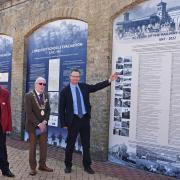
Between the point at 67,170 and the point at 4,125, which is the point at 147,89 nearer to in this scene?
the point at 67,170

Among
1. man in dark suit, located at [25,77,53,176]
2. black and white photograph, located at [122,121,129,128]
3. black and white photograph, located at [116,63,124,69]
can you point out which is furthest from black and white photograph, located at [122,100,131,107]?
man in dark suit, located at [25,77,53,176]

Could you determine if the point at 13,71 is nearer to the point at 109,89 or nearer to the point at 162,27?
the point at 109,89

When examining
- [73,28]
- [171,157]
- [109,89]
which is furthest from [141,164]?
[73,28]

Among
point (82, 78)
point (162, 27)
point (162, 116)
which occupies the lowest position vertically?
point (162, 116)

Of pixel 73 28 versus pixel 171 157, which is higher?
pixel 73 28

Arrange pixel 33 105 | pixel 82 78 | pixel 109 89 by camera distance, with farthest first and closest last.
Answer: pixel 82 78 → pixel 109 89 → pixel 33 105

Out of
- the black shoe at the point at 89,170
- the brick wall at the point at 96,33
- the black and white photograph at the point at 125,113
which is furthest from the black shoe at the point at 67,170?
the black and white photograph at the point at 125,113

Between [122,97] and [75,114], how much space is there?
142 cm

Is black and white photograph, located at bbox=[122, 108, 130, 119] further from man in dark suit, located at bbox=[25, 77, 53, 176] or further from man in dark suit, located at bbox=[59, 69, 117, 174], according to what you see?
→ man in dark suit, located at bbox=[25, 77, 53, 176]

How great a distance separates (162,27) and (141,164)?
2.71 meters

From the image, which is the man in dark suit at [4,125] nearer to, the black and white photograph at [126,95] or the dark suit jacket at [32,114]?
the dark suit jacket at [32,114]

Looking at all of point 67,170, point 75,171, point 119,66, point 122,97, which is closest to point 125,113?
point 122,97

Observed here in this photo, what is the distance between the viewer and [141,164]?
879 centimetres

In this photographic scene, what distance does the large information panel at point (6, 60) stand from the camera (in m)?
14.1
